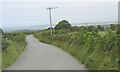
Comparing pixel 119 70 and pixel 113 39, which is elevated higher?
pixel 113 39

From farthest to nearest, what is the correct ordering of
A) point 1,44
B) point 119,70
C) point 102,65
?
point 1,44, point 102,65, point 119,70

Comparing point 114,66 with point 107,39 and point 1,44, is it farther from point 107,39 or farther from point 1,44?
point 1,44

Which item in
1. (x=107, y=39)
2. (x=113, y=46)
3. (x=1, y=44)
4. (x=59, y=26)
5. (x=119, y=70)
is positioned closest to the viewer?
(x=119, y=70)

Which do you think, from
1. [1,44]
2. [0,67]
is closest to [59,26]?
[1,44]

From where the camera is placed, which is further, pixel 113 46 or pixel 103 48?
pixel 103 48

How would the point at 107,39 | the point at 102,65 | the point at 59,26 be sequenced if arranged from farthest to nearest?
the point at 59,26 → the point at 107,39 → the point at 102,65

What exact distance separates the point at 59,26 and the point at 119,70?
9024 centimetres

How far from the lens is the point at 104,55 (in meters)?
15.4

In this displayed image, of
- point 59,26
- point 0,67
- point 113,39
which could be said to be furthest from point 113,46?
point 59,26

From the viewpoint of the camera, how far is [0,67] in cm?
1734

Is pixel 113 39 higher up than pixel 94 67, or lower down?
higher up

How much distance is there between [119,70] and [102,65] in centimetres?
143

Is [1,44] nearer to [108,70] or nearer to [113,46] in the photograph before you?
[113,46]

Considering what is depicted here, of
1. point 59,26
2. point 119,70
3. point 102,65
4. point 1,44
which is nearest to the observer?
point 119,70
